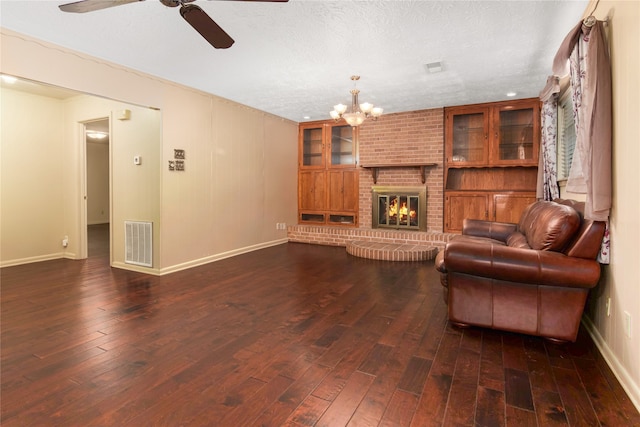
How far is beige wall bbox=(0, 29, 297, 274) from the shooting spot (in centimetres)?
360

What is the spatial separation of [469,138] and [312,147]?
10.1ft

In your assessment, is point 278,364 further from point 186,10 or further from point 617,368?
point 186,10

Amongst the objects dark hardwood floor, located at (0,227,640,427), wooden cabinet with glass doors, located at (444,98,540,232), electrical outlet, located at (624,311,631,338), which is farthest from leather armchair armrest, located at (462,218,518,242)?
electrical outlet, located at (624,311,631,338)

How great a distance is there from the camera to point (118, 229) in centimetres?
473

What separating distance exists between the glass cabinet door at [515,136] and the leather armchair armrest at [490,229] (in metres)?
1.86

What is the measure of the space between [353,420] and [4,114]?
19.9 feet

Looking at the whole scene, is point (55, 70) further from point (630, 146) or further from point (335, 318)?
point (630, 146)

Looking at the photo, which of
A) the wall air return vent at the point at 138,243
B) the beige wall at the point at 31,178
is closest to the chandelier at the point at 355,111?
the wall air return vent at the point at 138,243

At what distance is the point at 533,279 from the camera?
2303 mm

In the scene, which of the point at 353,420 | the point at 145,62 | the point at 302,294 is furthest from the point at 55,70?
the point at 353,420

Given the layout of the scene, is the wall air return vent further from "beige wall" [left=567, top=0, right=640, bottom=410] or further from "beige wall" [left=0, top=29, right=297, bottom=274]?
"beige wall" [left=567, top=0, right=640, bottom=410]

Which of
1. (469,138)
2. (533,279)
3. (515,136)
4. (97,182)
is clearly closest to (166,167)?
(533,279)

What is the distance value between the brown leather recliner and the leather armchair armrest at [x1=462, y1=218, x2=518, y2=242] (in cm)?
138

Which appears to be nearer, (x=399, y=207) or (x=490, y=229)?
(x=490, y=229)
